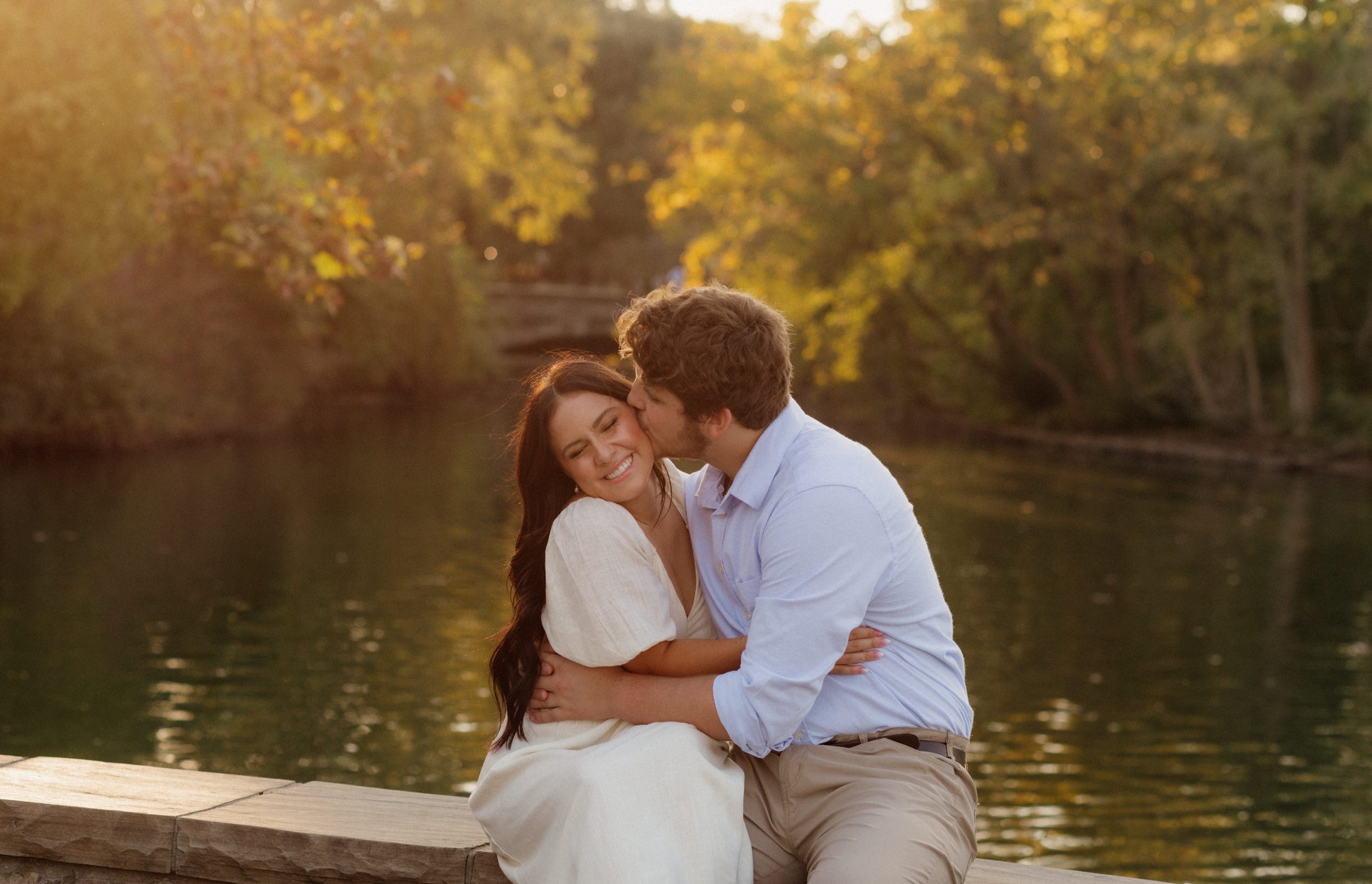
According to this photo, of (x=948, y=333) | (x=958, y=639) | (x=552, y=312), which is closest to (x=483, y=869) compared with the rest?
(x=958, y=639)

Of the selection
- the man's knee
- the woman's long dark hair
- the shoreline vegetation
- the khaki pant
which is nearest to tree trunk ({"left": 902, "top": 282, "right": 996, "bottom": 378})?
the shoreline vegetation

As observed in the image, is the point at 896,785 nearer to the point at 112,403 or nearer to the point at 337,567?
the point at 337,567

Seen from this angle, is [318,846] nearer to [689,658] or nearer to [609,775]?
[609,775]

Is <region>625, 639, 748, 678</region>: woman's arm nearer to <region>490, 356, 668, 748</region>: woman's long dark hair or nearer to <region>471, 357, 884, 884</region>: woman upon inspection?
<region>471, 357, 884, 884</region>: woman

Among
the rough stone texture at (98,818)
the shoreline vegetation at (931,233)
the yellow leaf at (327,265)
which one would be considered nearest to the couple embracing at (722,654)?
the rough stone texture at (98,818)

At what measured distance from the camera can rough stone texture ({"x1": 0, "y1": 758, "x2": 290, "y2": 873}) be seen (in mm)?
3176

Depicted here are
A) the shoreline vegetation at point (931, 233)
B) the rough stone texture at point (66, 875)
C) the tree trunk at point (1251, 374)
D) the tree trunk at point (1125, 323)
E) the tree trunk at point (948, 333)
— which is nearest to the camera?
the rough stone texture at point (66, 875)

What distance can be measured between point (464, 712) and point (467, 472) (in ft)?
44.4

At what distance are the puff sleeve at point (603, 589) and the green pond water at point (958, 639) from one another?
126 centimetres

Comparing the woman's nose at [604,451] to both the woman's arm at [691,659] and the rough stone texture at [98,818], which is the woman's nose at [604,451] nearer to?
the woman's arm at [691,659]

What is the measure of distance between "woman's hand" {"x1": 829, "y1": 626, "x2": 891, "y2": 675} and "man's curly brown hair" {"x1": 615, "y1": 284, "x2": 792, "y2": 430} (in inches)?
17.8

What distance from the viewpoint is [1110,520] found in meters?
19.1

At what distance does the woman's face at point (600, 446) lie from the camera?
3.17 m

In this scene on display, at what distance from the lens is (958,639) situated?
11.9m
